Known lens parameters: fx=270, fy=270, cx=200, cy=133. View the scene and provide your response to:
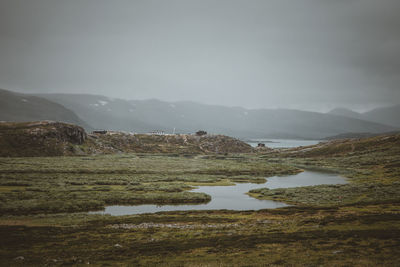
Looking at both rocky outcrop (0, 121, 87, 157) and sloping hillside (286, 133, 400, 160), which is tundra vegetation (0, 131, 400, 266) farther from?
sloping hillside (286, 133, 400, 160)

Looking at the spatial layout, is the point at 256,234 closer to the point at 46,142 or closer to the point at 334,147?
the point at 46,142

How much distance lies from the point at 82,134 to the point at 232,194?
512 ft

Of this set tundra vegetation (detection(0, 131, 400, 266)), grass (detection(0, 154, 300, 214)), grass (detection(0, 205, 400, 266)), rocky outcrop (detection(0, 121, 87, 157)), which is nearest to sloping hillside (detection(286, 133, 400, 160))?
grass (detection(0, 154, 300, 214))

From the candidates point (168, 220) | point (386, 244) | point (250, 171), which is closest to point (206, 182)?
point (250, 171)

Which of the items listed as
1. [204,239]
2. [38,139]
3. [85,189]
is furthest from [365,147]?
[38,139]

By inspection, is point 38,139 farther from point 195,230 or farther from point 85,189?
point 195,230

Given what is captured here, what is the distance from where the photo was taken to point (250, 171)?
398 ft

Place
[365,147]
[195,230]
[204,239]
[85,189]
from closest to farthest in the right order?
[204,239] → [195,230] → [85,189] → [365,147]

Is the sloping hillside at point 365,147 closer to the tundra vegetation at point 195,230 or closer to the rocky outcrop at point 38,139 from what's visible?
the tundra vegetation at point 195,230

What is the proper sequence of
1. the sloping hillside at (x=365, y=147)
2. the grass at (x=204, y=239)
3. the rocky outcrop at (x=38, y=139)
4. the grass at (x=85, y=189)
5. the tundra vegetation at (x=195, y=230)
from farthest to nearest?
1. the sloping hillside at (x=365, y=147)
2. the rocky outcrop at (x=38, y=139)
3. the grass at (x=85, y=189)
4. the tundra vegetation at (x=195, y=230)
5. the grass at (x=204, y=239)

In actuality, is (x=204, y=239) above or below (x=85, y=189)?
above

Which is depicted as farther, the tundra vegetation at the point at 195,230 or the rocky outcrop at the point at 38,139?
the rocky outcrop at the point at 38,139

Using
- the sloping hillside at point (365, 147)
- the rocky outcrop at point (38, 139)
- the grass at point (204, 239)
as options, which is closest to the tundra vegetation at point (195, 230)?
the grass at point (204, 239)

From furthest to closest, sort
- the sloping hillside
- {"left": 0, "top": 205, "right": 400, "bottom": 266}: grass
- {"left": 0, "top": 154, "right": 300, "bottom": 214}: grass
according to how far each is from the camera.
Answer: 1. the sloping hillside
2. {"left": 0, "top": 154, "right": 300, "bottom": 214}: grass
3. {"left": 0, "top": 205, "right": 400, "bottom": 266}: grass
